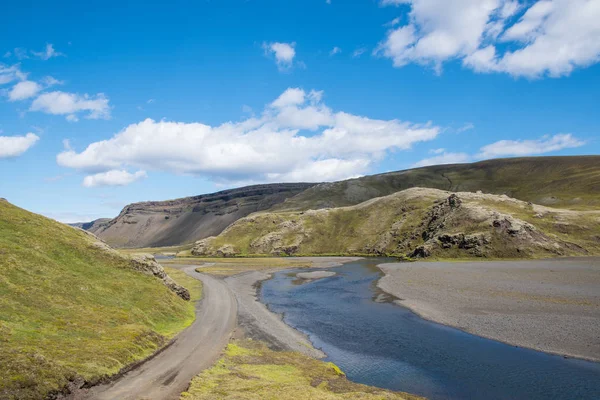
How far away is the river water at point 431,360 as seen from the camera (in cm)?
3078

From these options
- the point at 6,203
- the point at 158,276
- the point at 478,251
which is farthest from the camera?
the point at 478,251

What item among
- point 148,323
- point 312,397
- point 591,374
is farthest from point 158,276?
point 591,374

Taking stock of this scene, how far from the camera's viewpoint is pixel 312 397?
27.1 metres

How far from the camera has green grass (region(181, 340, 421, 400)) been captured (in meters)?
27.4

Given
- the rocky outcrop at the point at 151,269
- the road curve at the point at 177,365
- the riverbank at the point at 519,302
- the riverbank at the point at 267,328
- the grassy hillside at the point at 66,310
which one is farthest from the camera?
the rocky outcrop at the point at 151,269

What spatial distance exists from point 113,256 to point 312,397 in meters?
49.9

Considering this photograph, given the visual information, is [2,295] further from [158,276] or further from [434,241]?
[434,241]

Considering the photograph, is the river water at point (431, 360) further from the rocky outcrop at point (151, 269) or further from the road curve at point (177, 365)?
the rocky outcrop at point (151, 269)

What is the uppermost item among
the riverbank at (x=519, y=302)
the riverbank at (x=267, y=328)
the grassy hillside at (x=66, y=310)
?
the grassy hillside at (x=66, y=310)

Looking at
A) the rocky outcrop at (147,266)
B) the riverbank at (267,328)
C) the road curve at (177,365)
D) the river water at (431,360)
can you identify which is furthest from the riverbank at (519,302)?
the rocky outcrop at (147,266)

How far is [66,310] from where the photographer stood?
4088 cm

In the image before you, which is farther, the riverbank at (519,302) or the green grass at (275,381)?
the riverbank at (519,302)

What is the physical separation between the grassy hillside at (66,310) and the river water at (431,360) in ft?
70.7

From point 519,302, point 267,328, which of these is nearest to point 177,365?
point 267,328
